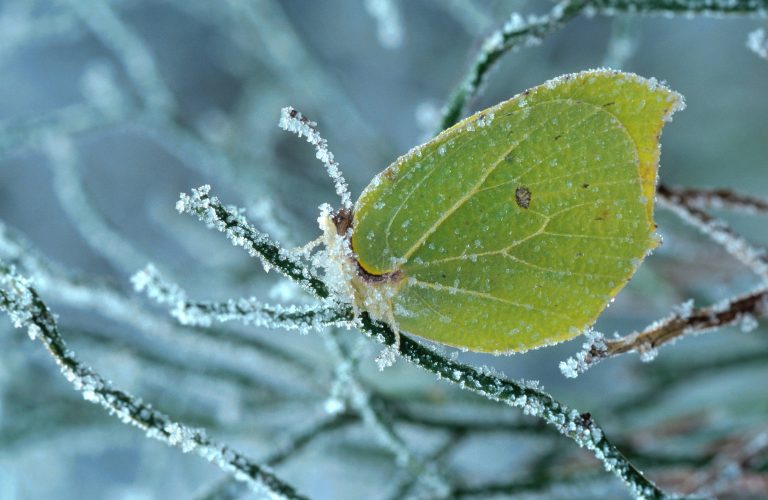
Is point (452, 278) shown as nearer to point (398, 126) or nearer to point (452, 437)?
point (452, 437)

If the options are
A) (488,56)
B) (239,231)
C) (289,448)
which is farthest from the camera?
(289,448)

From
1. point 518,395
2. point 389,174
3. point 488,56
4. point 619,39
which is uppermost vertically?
point 619,39

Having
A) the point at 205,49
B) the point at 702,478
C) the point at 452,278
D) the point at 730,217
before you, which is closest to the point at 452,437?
the point at 702,478

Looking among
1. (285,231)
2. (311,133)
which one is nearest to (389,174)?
(311,133)

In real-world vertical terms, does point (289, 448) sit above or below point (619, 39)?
below

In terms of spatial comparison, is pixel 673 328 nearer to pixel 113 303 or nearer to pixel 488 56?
pixel 488 56

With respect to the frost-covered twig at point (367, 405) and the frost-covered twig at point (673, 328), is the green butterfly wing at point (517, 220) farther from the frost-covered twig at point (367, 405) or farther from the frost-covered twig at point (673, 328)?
the frost-covered twig at point (367, 405)
